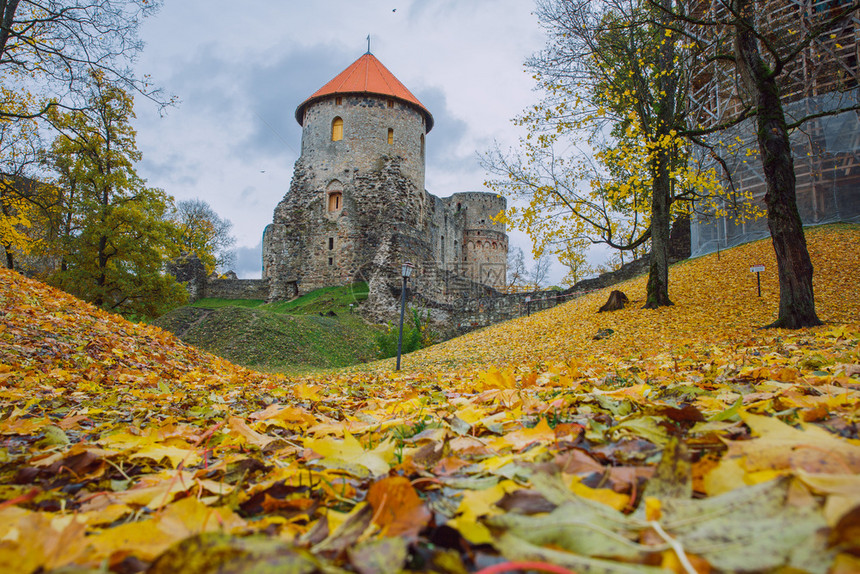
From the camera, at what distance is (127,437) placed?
1.82m

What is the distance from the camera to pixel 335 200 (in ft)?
84.2

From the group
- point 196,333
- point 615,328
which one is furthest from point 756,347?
point 196,333

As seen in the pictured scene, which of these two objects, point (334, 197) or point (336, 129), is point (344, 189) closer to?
point (334, 197)

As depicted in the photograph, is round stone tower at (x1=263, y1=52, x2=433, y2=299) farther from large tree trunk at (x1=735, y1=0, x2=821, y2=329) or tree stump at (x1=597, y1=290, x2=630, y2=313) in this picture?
large tree trunk at (x1=735, y1=0, x2=821, y2=329)

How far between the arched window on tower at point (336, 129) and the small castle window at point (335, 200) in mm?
3093

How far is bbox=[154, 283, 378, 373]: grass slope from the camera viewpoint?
13.1m

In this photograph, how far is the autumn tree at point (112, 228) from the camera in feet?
55.4

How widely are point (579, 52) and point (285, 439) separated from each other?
12.6 metres

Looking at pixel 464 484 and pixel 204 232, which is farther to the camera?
pixel 204 232

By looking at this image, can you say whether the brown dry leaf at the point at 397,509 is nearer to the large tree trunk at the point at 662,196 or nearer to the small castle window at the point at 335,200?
the large tree trunk at the point at 662,196

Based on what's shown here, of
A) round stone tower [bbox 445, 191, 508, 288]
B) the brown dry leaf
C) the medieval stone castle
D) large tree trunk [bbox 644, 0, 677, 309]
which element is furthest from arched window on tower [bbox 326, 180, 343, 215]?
the brown dry leaf

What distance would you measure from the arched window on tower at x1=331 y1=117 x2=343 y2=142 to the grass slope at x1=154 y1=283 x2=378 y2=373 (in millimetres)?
12363

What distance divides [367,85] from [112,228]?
1565cm

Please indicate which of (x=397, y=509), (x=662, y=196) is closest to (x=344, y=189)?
(x=662, y=196)
